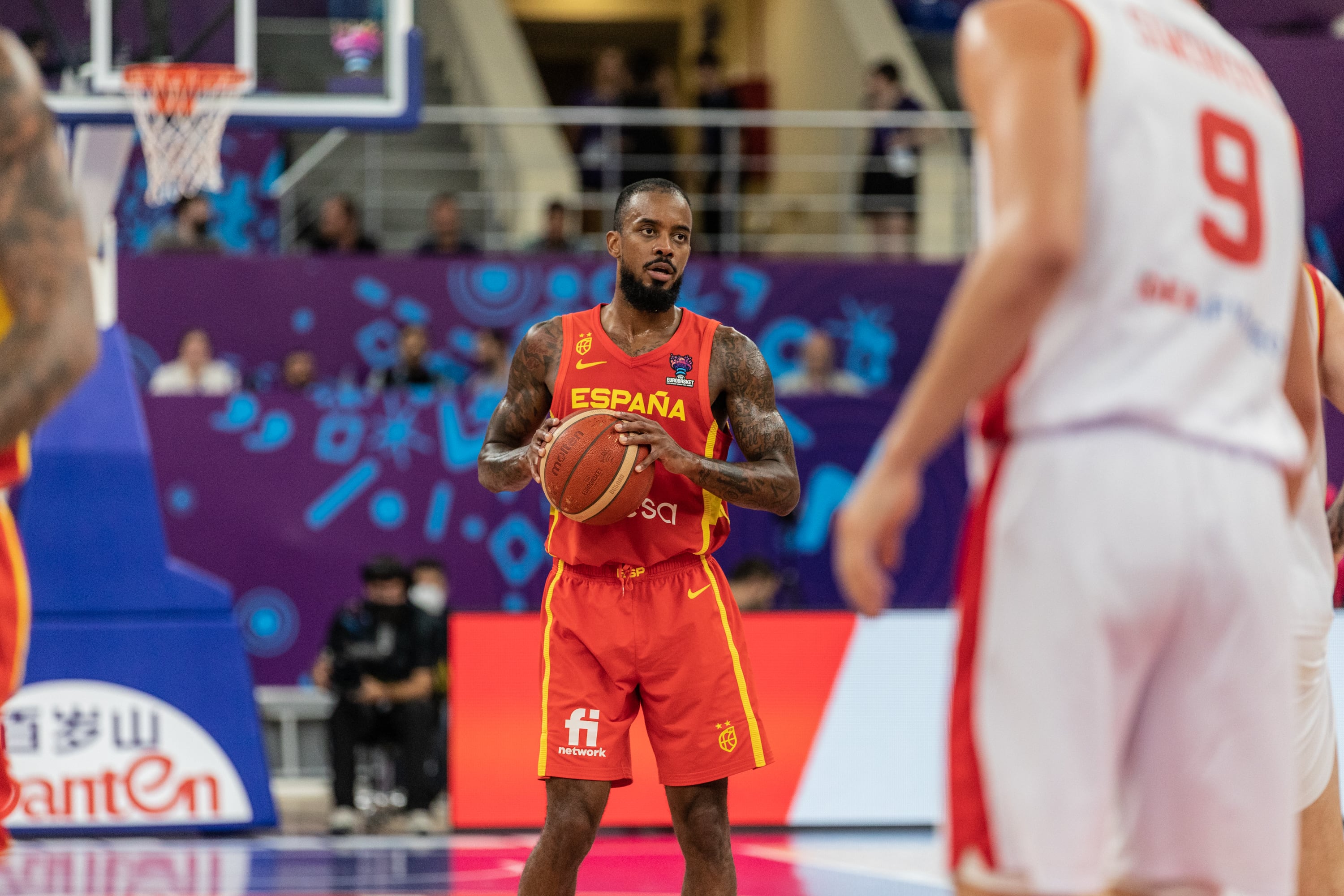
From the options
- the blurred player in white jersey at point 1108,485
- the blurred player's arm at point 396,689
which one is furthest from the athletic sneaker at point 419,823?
the blurred player in white jersey at point 1108,485

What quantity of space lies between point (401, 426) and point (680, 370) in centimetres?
744

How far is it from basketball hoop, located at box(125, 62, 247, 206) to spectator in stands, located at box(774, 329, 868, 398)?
4.86 metres

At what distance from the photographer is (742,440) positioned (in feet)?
16.0

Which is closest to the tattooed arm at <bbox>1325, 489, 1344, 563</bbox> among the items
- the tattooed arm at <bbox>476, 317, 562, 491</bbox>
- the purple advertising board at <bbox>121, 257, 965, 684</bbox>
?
the tattooed arm at <bbox>476, 317, 562, 491</bbox>

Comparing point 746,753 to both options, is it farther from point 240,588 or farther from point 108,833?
point 240,588

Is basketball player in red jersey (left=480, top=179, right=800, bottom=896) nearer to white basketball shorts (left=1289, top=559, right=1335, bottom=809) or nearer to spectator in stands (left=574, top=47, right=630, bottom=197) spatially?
white basketball shorts (left=1289, top=559, right=1335, bottom=809)

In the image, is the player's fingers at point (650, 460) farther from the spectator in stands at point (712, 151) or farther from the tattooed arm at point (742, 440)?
the spectator in stands at point (712, 151)

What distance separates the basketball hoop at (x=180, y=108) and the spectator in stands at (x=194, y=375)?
321cm

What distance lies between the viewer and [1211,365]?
8.05 ft

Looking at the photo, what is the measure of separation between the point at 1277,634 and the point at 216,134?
7.41 m

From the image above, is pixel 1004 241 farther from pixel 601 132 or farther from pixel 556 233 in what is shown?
pixel 601 132

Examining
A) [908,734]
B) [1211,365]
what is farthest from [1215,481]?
[908,734]

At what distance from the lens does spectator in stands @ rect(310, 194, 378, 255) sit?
1298 centimetres

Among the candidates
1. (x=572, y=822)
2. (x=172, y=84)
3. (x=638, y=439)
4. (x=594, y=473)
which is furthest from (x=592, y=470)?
(x=172, y=84)
